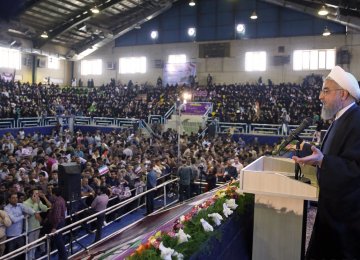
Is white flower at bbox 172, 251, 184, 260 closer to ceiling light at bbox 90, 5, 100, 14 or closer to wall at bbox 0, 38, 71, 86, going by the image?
ceiling light at bbox 90, 5, 100, 14

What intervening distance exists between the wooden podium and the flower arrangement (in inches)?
13.4

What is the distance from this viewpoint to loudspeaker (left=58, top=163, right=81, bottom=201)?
6.64 metres

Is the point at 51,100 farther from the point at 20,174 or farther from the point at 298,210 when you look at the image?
the point at 298,210

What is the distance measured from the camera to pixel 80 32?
31.5m

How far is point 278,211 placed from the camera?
360cm

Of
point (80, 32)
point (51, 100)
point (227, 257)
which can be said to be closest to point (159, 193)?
point (227, 257)

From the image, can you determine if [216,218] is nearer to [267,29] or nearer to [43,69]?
[267,29]

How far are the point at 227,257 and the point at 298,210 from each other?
2.57 feet

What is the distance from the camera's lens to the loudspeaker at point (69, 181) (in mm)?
6637

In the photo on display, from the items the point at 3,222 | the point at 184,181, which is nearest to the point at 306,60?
the point at 184,181

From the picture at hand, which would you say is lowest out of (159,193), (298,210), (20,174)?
(159,193)

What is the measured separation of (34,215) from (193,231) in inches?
182

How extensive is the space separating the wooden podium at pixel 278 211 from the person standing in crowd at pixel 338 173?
0.78m

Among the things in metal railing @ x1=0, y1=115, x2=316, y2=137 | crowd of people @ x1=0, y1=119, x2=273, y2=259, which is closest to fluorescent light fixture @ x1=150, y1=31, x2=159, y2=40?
metal railing @ x1=0, y1=115, x2=316, y2=137
